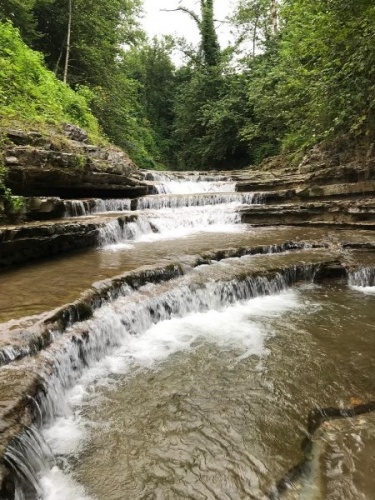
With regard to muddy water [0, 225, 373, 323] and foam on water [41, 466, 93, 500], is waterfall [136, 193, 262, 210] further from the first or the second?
foam on water [41, 466, 93, 500]

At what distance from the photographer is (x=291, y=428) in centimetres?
288

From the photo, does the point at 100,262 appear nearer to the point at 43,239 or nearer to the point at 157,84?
the point at 43,239

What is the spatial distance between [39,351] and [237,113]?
19801mm

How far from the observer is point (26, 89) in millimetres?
10484

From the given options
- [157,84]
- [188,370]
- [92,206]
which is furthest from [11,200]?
[157,84]

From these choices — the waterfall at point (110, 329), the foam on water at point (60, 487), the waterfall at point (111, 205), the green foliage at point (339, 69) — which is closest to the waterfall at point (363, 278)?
the waterfall at point (110, 329)

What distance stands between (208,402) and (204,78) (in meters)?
24.2

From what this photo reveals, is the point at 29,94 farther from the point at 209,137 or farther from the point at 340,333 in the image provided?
the point at 209,137

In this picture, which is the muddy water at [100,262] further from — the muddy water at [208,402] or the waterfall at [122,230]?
the muddy water at [208,402]

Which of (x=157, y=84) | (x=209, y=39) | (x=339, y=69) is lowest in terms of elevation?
(x=339, y=69)

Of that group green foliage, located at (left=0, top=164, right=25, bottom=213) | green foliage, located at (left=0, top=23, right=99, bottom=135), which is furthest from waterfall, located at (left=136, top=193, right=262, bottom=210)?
green foliage, located at (left=0, top=164, right=25, bottom=213)

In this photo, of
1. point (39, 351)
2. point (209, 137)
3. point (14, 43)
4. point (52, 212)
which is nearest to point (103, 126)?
point (14, 43)

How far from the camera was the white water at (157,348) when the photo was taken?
9.07ft

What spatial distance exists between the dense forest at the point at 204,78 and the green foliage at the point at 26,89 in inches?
1.6
